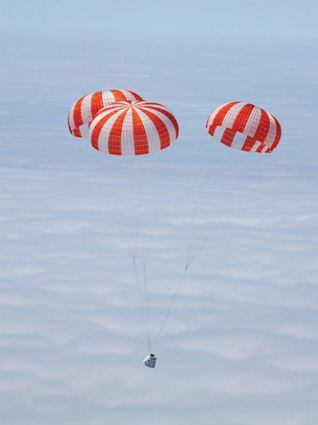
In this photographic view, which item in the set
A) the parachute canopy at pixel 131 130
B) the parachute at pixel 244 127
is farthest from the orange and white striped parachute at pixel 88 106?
the parachute at pixel 244 127

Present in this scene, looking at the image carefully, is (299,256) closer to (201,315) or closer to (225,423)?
(201,315)

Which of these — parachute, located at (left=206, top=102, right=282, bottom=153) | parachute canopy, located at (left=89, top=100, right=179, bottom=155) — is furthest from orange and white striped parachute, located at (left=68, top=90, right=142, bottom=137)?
parachute, located at (left=206, top=102, right=282, bottom=153)

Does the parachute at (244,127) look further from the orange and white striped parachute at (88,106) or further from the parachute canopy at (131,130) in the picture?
the orange and white striped parachute at (88,106)

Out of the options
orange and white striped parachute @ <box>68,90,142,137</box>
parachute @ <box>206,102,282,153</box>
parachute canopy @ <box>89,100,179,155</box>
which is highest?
orange and white striped parachute @ <box>68,90,142,137</box>

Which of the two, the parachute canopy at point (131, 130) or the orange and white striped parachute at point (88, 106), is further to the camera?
the orange and white striped parachute at point (88, 106)

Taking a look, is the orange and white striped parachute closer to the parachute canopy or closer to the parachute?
the parachute canopy

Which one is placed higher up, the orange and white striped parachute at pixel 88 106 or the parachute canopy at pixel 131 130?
the orange and white striped parachute at pixel 88 106

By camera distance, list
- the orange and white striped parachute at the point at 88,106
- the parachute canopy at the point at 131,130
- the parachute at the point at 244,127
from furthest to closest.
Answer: the orange and white striped parachute at the point at 88,106, the parachute at the point at 244,127, the parachute canopy at the point at 131,130
